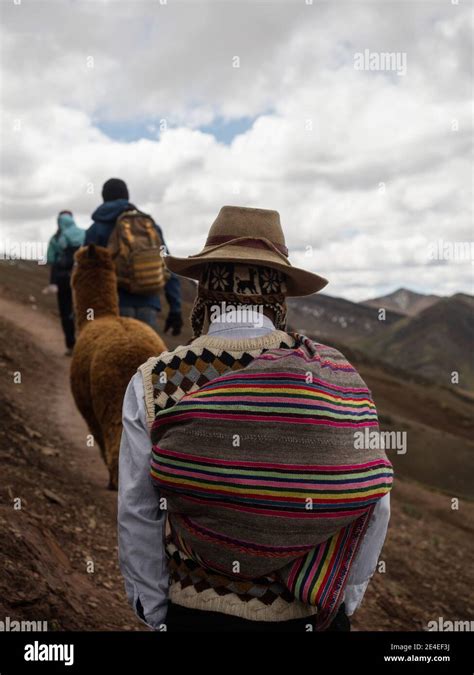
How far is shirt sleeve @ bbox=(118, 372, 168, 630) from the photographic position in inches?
87.7

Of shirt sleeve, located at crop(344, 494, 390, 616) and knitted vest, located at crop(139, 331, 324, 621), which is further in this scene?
shirt sleeve, located at crop(344, 494, 390, 616)

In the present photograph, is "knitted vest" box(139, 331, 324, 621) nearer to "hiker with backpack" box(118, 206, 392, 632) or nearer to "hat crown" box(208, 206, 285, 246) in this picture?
"hiker with backpack" box(118, 206, 392, 632)

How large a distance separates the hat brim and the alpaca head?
2.99 meters

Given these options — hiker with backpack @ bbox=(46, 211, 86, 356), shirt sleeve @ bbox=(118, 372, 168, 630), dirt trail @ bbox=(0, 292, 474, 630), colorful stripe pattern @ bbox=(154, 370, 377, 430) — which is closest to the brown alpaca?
dirt trail @ bbox=(0, 292, 474, 630)

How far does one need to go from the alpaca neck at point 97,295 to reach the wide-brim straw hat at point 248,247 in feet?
9.81

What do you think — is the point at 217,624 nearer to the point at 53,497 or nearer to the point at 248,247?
the point at 248,247

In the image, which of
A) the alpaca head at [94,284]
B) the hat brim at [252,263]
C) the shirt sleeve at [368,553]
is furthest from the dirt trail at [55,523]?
the hat brim at [252,263]

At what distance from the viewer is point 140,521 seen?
227 cm

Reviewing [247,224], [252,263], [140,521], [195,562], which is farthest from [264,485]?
[247,224]

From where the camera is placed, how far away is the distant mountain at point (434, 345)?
561ft

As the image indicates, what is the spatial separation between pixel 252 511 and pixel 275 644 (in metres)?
0.43

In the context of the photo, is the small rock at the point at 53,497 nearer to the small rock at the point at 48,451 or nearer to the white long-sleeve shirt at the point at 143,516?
the small rock at the point at 48,451

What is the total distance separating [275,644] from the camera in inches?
83.6

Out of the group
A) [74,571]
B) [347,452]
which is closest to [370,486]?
[347,452]
